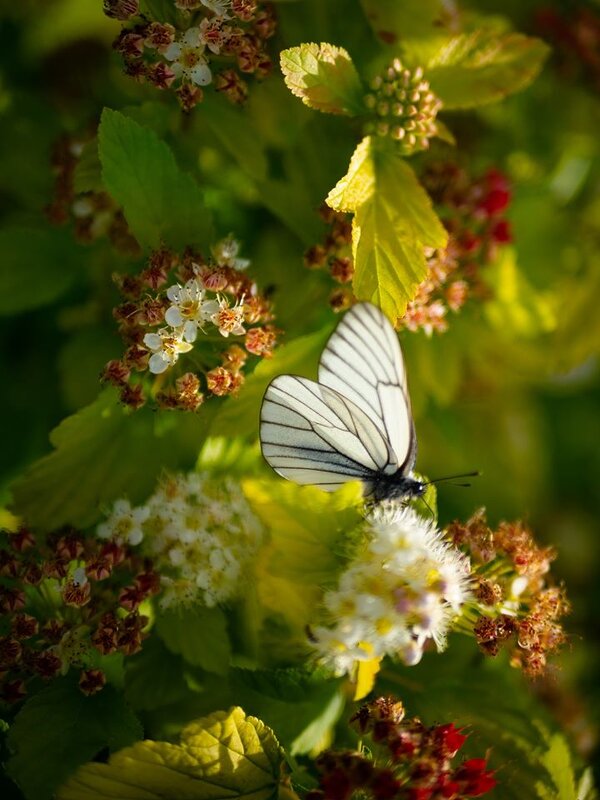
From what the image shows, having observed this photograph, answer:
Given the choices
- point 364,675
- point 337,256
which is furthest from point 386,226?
point 364,675

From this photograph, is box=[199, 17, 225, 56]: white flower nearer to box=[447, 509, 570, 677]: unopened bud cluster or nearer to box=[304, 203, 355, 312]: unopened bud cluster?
box=[304, 203, 355, 312]: unopened bud cluster

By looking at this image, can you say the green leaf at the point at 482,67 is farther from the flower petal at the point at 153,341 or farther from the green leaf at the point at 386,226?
the flower petal at the point at 153,341

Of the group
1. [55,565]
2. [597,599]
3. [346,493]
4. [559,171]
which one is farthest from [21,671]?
[597,599]

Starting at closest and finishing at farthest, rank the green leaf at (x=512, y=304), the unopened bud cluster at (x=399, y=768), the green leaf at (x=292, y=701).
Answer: the unopened bud cluster at (x=399, y=768)
the green leaf at (x=292, y=701)
the green leaf at (x=512, y=304)

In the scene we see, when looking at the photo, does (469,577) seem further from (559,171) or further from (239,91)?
(559,171)

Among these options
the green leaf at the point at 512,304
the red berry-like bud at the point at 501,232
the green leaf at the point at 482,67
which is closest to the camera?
the green leaf at the point at 482,67

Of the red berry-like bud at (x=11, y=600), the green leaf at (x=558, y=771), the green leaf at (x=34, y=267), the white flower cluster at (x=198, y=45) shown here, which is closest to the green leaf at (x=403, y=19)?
the white flower cluster at (x=198, y=45)

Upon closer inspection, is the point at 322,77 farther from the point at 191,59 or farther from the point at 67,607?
the point at 67,607
